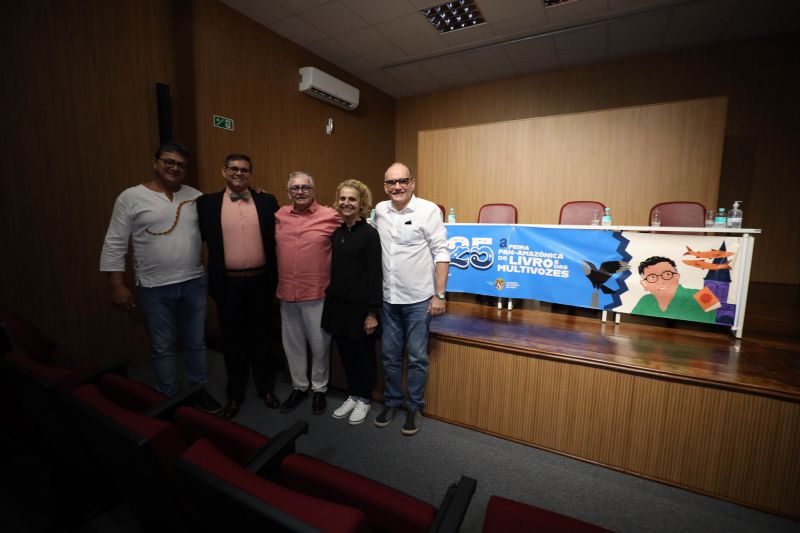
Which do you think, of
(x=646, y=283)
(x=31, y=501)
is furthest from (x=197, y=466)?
(x=646, y=283)

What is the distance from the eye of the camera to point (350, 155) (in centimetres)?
564

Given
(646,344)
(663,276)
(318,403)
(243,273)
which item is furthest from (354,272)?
(663,276)

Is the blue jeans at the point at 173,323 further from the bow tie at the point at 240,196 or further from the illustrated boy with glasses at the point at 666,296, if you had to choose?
the illustrated boy with glasses at the point at 666,296

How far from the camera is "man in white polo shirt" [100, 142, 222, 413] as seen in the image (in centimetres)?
191

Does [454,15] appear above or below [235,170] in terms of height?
above

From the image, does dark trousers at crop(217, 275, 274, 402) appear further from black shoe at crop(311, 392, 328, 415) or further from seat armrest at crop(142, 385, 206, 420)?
seat armrest at crop(142, 385, 206, 420)

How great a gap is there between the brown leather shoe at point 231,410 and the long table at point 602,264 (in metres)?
1.95

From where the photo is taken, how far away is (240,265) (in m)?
2.06

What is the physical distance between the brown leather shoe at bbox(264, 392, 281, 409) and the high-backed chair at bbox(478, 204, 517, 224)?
2.78m

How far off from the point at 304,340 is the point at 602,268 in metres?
2.24

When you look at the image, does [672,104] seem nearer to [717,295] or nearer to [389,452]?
[717,295]

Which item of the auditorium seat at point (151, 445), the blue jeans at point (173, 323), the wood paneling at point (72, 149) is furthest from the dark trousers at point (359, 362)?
the wood paneling at point (72, 149)

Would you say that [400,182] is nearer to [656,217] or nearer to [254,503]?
[254,503]

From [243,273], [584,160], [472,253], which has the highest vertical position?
[584,160]
